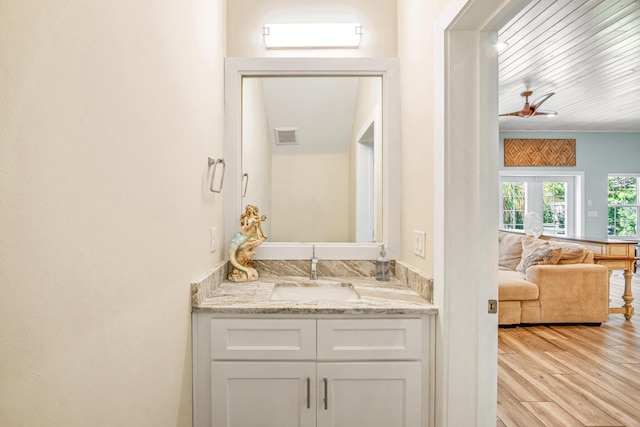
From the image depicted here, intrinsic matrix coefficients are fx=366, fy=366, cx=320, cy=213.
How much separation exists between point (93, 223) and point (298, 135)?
4.91 feet

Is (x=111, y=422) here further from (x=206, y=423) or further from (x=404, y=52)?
(x=404, y=52)

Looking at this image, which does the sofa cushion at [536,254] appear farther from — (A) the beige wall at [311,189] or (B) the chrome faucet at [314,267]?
(B) the chrome faucet at [314,267]

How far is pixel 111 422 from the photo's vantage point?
868mm

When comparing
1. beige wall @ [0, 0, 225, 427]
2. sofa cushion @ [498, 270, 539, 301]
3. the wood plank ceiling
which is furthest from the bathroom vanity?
sofa cushion @ [498, 270, 539, 301]

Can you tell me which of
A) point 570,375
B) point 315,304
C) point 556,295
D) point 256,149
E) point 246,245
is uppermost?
point 256,149

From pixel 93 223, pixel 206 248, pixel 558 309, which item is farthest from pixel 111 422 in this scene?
pixel 558 309

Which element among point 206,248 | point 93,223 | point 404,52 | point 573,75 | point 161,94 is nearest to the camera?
point 93,223

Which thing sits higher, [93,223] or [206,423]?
[93,223]

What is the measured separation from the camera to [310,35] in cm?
204

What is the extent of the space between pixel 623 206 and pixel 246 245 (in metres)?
8.34

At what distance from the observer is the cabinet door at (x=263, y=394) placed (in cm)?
147

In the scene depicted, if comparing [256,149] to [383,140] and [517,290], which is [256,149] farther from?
[517,290]

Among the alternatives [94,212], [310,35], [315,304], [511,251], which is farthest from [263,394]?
[511,251]

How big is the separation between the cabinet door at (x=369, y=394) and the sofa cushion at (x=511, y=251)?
369 centimetres
